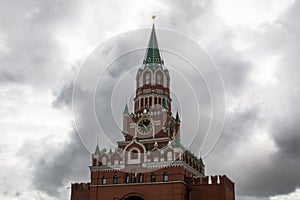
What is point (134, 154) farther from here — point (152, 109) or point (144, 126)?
point (152, 109)

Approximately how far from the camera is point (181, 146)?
57.7 metres

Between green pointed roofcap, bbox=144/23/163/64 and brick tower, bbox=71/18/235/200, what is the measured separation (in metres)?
3.88

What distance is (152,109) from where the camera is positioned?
64062 mm

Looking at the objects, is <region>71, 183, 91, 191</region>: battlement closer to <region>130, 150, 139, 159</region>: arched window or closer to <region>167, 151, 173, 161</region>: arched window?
<region>130, 150, 139, 159</region>: arched window

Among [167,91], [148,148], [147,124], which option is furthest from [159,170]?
[167,91]

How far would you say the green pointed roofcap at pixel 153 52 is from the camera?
69.6m

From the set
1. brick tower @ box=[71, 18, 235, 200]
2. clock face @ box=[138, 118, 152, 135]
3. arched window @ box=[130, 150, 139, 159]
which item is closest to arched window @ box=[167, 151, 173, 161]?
brick tower @ box=[71, 18, 235, 200]

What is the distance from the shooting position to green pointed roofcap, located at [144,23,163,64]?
6956 cm

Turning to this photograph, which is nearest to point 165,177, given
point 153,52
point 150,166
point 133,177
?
point 150,166

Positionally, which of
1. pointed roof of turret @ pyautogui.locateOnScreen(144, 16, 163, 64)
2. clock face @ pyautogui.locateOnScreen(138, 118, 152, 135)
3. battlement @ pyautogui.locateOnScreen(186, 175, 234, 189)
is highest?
pointed roof of turret @ pyautogui.locateOnScreen(144, 16, 163, 64)

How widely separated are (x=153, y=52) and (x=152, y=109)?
39.4ft

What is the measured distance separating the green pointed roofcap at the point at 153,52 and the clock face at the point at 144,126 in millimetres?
11359

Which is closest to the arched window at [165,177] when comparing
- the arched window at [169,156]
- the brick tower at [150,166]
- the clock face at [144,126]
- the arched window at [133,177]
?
the brick tower at [150,166]

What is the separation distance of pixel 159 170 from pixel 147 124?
929 cm
